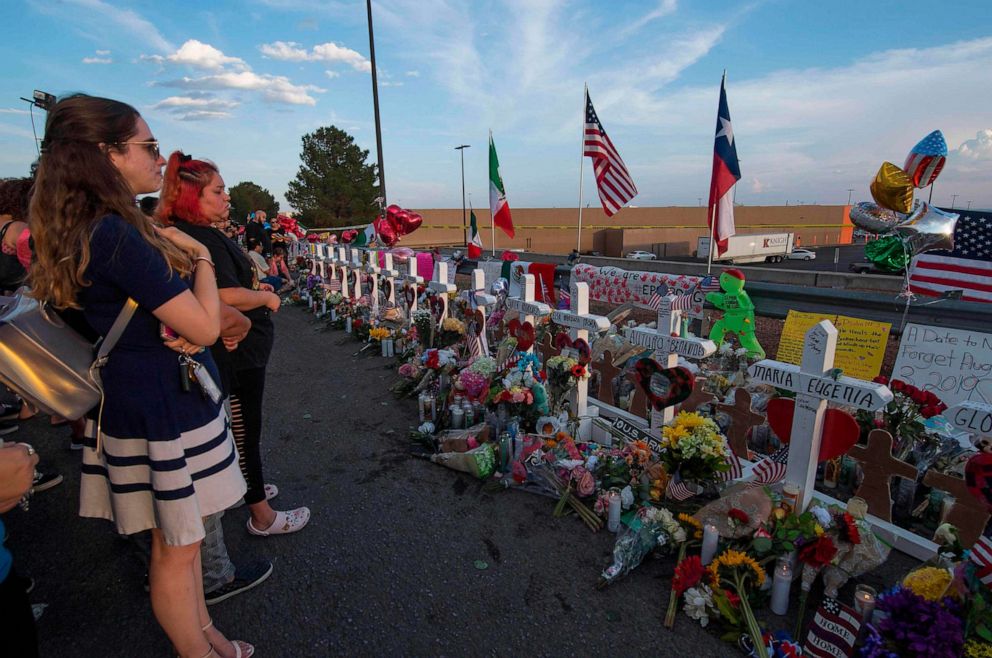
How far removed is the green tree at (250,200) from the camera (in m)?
51.3

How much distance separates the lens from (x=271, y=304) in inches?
93.7

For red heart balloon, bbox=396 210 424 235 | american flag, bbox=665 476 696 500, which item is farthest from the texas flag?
red heart balloon, bbox=396 210 424 235

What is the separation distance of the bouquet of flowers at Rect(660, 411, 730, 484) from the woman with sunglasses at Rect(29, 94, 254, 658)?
2.16 meters

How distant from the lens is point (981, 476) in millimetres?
1963

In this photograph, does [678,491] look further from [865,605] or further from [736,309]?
[736,309]

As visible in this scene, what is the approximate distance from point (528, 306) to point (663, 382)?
5.47ft

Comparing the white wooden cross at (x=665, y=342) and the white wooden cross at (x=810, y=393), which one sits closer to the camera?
the white wooden cross at (x=810, y=393)

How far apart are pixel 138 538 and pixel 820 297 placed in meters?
5.54

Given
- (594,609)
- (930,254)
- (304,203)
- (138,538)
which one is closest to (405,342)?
(138,538)

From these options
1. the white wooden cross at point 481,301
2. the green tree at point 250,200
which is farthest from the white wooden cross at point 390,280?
the green tree at point 250,200

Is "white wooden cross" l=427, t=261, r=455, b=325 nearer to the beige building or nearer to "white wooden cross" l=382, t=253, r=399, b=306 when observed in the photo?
"white wooden cross" l=382, t=253, r=399, b=306

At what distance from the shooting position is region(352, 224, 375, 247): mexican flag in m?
11.4

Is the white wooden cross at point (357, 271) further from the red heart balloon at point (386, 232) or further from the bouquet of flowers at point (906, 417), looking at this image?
the bouquet of flowers at point (906, 417)

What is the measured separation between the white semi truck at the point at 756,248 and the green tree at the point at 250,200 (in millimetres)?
39964
